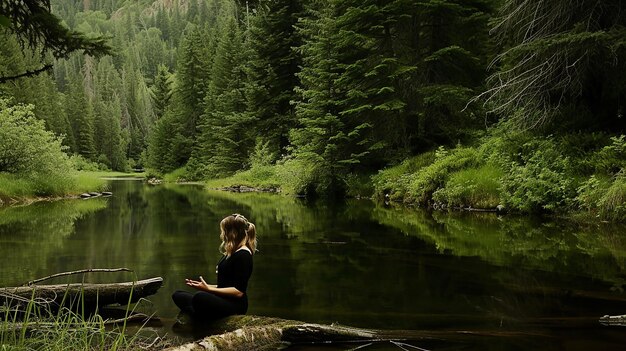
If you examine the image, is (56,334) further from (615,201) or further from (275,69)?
(275,69)

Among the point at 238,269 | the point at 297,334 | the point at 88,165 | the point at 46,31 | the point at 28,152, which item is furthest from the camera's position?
the point at 88,165

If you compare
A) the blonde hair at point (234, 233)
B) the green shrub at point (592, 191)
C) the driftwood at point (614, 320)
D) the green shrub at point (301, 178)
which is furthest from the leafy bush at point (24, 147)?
the driftwood at point (614, 320)

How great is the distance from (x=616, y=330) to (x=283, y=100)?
33893mm

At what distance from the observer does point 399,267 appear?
30.6 ft

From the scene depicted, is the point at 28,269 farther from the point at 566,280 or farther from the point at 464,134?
the point at 464,134

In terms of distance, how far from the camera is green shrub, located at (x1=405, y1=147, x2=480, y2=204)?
63.6 feet

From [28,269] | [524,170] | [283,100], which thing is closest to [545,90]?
[524,170]

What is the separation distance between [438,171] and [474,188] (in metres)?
1.67

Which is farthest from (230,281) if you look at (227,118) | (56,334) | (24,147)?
(227,118)

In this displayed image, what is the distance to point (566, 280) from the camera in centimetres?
795

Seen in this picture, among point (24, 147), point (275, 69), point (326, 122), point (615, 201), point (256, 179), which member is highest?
point (275, 69)

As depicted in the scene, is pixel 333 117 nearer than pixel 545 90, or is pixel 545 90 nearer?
pixel 545 90

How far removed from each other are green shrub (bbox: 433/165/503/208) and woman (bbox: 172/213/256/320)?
13141mm

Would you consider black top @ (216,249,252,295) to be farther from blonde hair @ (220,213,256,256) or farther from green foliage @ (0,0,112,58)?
green foliage @ (0,0,112,58)
